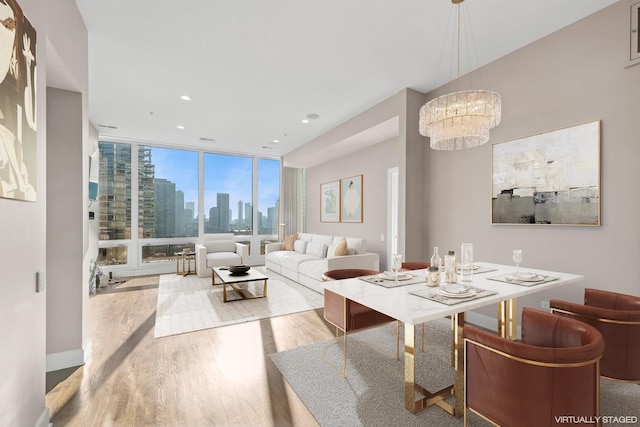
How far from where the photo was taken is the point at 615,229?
239 centimetres

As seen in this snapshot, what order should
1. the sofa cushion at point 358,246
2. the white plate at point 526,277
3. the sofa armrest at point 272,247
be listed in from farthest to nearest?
the sofa armrest at point 272,247 → the sofa cushion at point 358,246 → the white plate at point 526,277

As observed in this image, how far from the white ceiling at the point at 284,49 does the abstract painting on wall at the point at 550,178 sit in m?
1.06

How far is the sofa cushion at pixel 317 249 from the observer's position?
5.77 meters

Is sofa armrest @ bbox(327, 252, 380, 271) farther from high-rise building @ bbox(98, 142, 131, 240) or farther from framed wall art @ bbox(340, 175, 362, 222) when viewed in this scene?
high-rise building @ bbox(98, 142, 131, 240)

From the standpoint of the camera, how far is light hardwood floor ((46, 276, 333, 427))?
6.15 ft

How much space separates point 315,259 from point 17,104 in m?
4.59

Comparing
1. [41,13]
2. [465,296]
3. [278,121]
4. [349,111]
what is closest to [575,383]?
[465,296]

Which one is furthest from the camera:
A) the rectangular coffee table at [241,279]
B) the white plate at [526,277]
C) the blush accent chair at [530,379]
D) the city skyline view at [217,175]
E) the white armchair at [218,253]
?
the city skyline view at [217,175]

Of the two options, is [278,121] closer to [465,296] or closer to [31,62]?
[31,62]

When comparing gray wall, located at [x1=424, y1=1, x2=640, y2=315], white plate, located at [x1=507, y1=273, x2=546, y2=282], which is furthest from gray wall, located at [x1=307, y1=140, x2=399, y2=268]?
white plate, located at [x1=507, y1=273, x2=546, y2=282]

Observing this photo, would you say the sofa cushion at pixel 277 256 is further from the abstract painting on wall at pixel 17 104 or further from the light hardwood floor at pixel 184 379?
the abstract painting on wall at pixel 17 104

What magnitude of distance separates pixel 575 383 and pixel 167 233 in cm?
738

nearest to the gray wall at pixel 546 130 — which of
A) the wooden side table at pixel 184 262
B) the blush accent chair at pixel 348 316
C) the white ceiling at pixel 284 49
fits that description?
the white ceiling at pixel 284 49

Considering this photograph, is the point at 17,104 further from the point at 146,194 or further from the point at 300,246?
the point at 146,194
